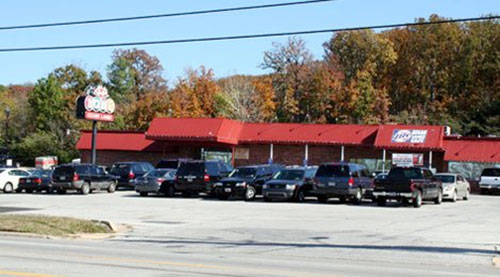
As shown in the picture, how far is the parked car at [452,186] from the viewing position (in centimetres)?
3666

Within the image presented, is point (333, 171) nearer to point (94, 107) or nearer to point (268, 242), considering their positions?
point (268, 242)

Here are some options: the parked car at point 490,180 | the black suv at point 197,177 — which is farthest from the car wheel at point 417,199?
the parked car at point 490,180

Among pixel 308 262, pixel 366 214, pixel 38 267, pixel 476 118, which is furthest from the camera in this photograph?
pixel 476 118

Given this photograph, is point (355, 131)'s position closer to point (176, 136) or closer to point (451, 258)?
point (176, 136)

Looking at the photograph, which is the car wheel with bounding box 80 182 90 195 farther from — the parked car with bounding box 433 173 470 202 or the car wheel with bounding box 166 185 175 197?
the parked car with bounding box 433 173 470 202

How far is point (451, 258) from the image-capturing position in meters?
16.3

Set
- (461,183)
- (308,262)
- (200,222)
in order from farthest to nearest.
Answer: (461,183), (200,222), (308,262)

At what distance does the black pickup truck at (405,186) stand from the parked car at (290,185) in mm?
3974

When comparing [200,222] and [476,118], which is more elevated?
[476,118]

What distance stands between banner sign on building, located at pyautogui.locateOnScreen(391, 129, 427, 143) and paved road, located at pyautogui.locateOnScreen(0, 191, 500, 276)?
50.9ft

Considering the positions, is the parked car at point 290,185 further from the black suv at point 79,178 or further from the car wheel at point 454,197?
the black suv at point 79,178

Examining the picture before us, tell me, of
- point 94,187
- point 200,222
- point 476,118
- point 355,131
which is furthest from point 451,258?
point 476,118

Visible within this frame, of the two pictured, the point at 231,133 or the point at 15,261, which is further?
the point at 231,133

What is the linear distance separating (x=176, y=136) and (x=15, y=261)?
129ft
